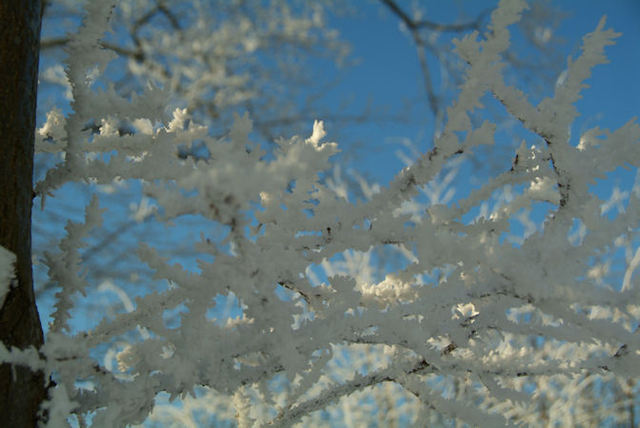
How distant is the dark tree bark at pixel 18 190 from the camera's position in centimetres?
86

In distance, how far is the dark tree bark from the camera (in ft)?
2.82

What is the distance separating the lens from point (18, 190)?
94 centimetres

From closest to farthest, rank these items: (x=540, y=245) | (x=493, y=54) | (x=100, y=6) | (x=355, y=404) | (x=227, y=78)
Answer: (x=540, y=245) < (x=493, y=54) < (x=100, y=6) < (x=355, y=404) < (x=227, y=78)

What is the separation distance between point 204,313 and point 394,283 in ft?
1.52

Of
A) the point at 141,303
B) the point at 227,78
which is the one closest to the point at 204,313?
the point at 141,303

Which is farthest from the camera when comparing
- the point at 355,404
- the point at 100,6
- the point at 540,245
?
the point at 355,404

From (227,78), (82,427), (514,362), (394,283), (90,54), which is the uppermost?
(227,78)

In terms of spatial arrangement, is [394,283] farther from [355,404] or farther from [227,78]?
[227,78]

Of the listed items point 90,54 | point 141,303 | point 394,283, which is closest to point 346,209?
point 394,283

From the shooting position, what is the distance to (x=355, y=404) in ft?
14.1

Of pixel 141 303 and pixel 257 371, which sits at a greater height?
pixel 141 303

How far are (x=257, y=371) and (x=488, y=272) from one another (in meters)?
0.45

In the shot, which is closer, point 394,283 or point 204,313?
point 204,313

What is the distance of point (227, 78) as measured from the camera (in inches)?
247
